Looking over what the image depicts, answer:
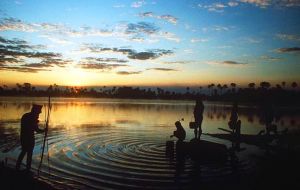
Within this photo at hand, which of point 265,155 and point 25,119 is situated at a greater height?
point 25,119

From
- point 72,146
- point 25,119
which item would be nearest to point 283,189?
A: point 25,119

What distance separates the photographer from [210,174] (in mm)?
16906

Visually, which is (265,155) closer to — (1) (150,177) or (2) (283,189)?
(2) (283,189)

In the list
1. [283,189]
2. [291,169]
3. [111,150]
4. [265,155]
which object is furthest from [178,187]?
[265,155]

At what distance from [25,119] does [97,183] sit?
14.9ft

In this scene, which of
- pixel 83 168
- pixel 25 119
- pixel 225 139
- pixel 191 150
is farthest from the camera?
pixel 225 139

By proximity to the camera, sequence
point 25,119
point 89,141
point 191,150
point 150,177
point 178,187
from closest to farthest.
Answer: point 25,119
point 178,187
point 150,177
point 191,150
point 89,141

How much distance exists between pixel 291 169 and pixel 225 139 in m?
14.6

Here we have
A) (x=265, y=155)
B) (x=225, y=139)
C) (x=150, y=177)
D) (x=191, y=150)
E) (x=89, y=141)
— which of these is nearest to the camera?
(x=150, y=177)

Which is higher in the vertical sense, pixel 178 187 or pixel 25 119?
pixel 25 119

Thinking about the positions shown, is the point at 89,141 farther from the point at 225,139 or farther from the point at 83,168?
the point at 225,139

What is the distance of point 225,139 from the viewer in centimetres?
3228

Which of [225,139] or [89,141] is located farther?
[225,139]

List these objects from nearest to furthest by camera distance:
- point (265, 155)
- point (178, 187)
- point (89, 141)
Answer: point (178, 187), point (265, 155), point (89, 141)
